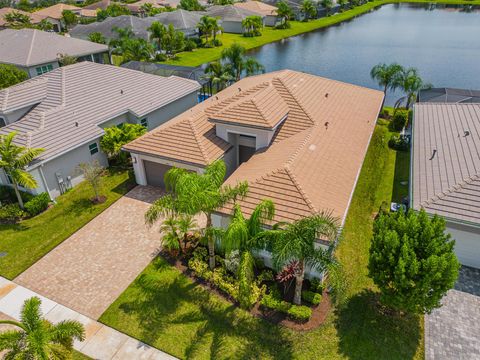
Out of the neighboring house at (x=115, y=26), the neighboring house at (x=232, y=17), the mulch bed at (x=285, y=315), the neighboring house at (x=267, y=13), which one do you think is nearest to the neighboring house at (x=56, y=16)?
the neighboring house at (x=115, y=26)

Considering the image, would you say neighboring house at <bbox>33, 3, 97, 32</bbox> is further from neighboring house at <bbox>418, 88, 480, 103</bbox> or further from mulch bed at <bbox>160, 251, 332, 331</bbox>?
mulch bed at <bbox>160, 251, 332, 331</bbox>

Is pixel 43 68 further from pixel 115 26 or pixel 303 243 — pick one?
pixel 303 243

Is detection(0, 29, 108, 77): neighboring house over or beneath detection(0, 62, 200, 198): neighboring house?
over

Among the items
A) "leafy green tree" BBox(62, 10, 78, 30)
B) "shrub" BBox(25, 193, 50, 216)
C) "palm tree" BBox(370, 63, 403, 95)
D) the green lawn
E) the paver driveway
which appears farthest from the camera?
"leafy green tree" BBox(62, 10, 78, 30)

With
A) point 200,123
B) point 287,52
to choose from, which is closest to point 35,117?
point 200,123

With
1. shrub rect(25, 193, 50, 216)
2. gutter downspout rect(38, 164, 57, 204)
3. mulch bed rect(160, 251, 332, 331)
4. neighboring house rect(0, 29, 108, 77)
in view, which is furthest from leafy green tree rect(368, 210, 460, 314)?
neighboring house rect(0, 29, 108, 77)

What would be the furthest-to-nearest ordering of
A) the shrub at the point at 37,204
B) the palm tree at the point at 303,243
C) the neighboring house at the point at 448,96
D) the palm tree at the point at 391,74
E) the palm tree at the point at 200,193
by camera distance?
1. the palm tree at the point at 391,74
2. the neighboring house at the point at 448,96
3. the shrub at the point at 37,204
4. the palm tree at the point at 200,193
5. the palm tree at the point at 303,243

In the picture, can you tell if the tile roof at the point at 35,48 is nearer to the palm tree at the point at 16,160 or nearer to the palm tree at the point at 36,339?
the palm tree at the point at 16,160
